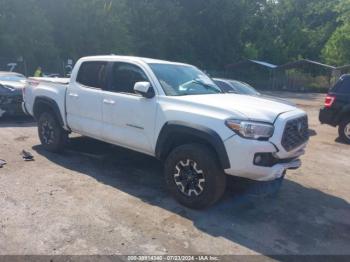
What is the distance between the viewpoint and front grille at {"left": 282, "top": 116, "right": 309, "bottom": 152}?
185 inches

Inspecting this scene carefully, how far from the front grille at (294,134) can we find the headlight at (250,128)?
1.05ft

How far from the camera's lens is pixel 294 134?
4914mm

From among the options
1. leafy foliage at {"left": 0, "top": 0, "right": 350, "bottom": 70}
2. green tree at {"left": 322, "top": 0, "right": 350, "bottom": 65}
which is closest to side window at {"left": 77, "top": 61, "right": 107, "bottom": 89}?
leafy foliage at {"left": 0, "top": 0, "right": 350, "bottom": 70}

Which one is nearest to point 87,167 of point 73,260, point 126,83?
point 126,83

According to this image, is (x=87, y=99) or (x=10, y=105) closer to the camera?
(x=87, y=99)

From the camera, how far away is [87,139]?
27.3ft

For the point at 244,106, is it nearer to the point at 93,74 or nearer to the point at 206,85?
the point at 206,85

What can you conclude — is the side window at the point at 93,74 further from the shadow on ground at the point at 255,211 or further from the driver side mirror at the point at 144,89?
the shadow on ground at the point at 255,211

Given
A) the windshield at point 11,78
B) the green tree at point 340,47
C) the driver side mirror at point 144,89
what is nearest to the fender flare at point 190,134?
the driver side mirror at point 144,89

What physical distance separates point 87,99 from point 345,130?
7.13 metres

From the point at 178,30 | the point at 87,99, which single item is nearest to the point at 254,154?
the point at 87,99

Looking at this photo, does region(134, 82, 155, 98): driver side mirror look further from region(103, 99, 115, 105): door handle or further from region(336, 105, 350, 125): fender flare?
region(336, 105, 350, 125): fender flare

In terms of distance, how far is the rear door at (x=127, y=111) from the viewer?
5383mm

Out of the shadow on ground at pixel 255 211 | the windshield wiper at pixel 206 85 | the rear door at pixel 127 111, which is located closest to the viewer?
the shadow on ground at pixel 255 211
